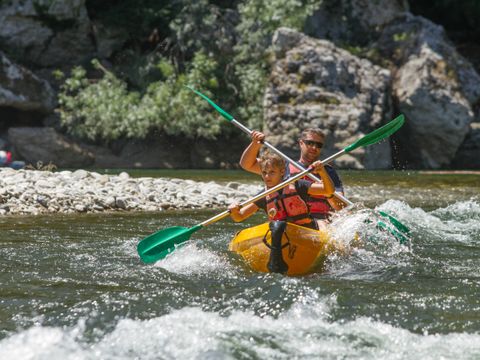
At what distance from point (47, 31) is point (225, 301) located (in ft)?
49.5

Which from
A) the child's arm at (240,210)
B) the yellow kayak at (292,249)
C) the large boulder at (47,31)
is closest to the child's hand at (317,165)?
the yellow kayak at (292,249)

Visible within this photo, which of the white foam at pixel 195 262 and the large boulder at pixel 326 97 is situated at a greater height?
the large boulder at pixel 326 97

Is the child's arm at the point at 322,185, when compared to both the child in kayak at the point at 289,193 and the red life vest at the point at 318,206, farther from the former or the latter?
the red life vest at the point at 318,206

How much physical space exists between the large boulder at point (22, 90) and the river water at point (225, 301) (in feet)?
33.6

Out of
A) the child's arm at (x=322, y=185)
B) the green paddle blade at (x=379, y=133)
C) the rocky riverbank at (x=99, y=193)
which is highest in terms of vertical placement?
the green paddle blade at (x=379, y=133)

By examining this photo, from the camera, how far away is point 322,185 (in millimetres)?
5121

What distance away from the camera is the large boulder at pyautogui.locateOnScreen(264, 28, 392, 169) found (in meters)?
14.7

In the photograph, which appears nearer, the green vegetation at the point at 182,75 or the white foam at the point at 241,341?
the white foam at the point at 241,341

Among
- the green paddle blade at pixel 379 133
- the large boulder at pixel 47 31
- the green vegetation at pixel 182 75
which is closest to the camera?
the green paddle blade at pixel 379 133

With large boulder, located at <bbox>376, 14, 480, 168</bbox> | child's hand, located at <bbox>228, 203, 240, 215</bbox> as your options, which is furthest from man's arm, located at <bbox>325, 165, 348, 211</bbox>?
large boulder, located at <bbox>376, 14, 480, 168</bbox>

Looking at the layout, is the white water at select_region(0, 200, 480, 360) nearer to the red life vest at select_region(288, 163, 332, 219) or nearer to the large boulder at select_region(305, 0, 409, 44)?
the red life vest at select_region(288, 163, 332, 219)

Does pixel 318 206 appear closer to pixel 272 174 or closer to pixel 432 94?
pixel 272 174

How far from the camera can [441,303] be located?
4055 mm

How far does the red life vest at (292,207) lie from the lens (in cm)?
511
